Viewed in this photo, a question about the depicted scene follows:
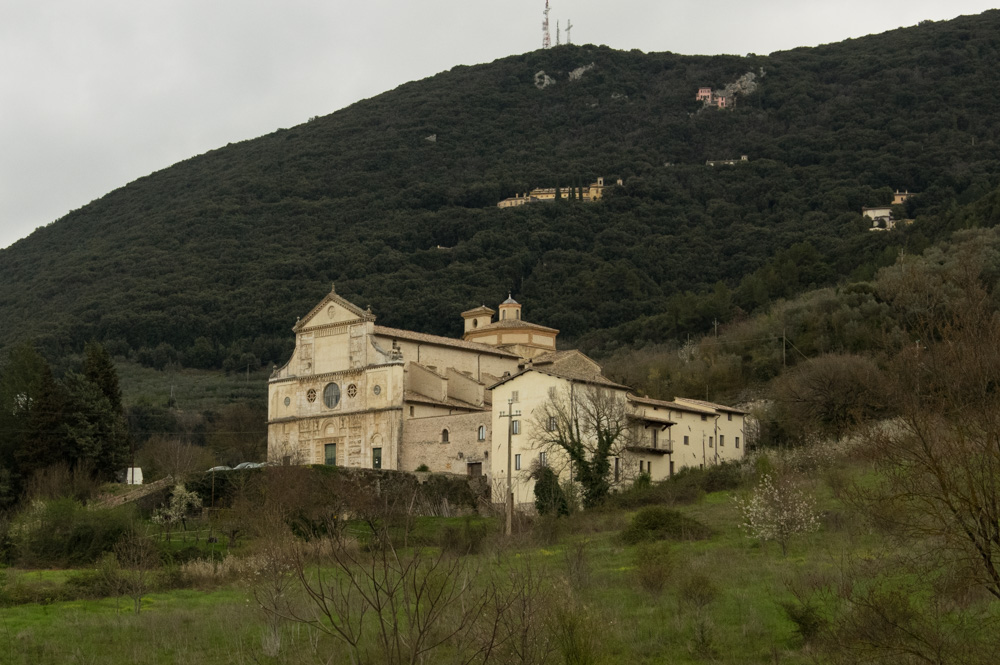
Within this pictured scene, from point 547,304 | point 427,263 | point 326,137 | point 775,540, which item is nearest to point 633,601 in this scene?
point 775,540

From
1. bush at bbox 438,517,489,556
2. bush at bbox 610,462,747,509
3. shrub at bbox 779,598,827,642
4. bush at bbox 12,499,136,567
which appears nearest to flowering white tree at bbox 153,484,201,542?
bush at bbox 12,499,136,567

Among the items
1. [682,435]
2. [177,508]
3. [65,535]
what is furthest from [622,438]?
[65,535]

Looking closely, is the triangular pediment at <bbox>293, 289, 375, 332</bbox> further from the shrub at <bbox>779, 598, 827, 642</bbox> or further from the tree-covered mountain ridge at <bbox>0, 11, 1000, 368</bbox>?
the shrub at <bbox>779, 598, 827, 642</bbox>

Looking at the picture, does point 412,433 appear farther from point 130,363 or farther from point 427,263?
point 427,263

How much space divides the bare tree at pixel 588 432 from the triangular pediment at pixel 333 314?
13.8 metres

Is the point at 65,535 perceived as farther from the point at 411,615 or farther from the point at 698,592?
the point at 411,615

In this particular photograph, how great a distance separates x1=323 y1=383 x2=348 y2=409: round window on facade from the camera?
59406 millimetres

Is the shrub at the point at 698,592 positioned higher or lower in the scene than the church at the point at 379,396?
lower

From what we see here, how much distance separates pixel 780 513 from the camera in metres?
30.5

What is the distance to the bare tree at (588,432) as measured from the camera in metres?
45.1

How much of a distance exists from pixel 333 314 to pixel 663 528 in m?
29.1

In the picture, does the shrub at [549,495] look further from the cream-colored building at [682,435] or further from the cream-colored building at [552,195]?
the cream-colored building at [552,195]

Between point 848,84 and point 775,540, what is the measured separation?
13904cm

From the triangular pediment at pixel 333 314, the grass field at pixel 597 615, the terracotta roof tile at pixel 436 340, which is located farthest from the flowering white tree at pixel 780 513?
the triangular pediment at pixel 333 314
